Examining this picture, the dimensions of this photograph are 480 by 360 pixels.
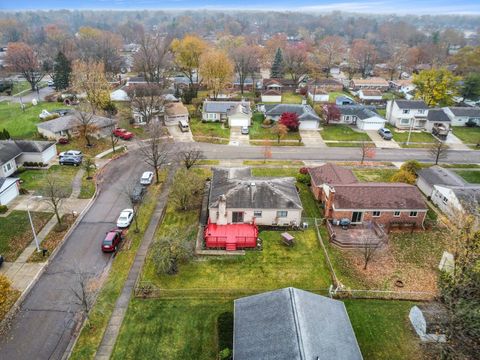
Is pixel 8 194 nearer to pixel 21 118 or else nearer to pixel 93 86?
pixel 93 86

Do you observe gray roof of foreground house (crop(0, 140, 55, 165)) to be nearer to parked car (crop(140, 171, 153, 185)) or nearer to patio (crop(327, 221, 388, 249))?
parked car (crop(140, 171, 153, 185))

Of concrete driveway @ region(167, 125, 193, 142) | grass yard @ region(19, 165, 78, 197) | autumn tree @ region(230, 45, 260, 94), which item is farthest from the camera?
autumn tree @ region(230, 45, 260, 94)

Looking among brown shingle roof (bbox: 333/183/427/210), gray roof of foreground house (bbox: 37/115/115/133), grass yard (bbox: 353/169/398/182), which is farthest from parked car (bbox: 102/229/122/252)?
grass yard (bbox: 353/169/398/182)

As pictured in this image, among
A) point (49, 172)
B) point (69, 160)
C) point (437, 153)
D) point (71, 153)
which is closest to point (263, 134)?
point (437, 153)

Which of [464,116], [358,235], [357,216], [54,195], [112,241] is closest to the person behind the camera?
[112,241]

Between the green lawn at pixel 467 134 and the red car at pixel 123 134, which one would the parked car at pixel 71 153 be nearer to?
the red car at pixel 123 134

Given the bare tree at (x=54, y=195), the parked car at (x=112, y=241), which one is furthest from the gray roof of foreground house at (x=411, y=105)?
the bare tree at (x=54, y=195)

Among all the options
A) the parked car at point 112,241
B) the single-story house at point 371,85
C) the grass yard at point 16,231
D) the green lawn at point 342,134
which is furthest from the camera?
the single-story house at point 371,85
